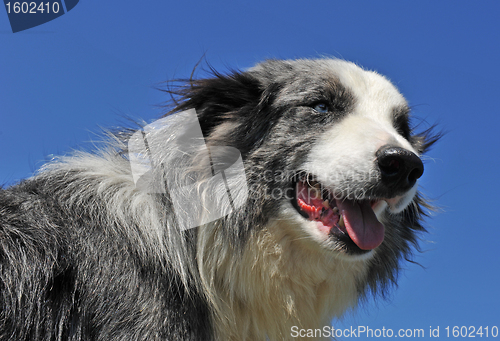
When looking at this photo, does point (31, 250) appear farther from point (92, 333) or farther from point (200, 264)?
point (200, 264)

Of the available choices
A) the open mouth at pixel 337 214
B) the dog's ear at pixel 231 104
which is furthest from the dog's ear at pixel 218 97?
the open mouth at pixel 337 214

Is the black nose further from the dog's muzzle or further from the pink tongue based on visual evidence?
the pink tongue

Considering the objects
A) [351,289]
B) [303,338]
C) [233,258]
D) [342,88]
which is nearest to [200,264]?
[233,258]

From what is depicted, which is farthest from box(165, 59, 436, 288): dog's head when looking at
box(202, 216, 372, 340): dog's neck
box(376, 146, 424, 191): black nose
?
box(202, 216, 372, 340): dog's neck

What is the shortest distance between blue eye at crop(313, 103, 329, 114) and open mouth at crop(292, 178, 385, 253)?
0.66m

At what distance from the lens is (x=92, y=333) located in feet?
11.8

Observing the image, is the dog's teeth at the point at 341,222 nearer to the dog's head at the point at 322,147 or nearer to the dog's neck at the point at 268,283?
the dog's head at the point at 322,147

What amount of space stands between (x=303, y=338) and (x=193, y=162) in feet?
6.03

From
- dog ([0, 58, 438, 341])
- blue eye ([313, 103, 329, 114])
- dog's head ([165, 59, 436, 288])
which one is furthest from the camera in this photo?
blue eye ([313, 103, 329, 114])

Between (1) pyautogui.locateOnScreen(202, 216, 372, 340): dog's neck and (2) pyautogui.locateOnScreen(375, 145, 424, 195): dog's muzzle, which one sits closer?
(2) pyautogui.locateOnScreen(375, 145, 424, 195): dog's muzzle

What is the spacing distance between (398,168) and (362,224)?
23.6 inches

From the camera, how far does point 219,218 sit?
4008mm

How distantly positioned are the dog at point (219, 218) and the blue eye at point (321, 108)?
0.01 metres

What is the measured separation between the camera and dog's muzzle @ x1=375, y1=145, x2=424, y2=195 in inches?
144
